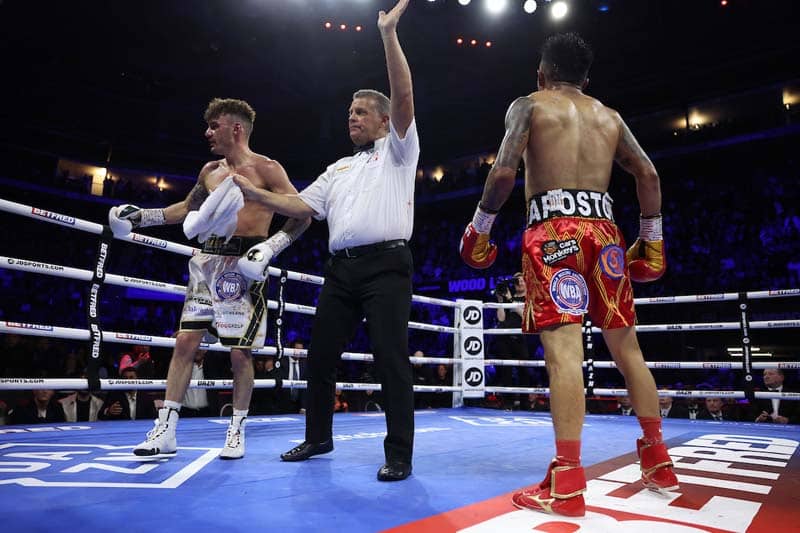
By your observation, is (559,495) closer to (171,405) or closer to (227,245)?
(171,405)

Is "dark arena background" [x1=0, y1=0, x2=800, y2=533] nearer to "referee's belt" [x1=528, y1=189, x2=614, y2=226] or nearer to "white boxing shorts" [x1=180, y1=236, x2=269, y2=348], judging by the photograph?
"white boxing shorts" [x1=180, y1=236, x2=269, y2=348]

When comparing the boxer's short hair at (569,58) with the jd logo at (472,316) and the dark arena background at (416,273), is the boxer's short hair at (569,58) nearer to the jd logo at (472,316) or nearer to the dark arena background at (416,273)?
the dark arena background at (416,273)

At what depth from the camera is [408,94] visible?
191 cm

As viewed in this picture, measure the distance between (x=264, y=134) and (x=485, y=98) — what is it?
24.1 feet

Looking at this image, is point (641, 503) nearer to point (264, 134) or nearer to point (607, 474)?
point (607, 474)

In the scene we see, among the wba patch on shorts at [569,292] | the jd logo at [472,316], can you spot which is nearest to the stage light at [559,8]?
the jd logo at [472,316]

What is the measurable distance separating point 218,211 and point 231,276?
1.18 feet

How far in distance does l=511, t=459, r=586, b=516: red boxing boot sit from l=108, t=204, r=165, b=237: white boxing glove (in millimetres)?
1832

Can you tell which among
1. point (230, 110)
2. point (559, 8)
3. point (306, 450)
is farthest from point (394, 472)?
point (559, 8)

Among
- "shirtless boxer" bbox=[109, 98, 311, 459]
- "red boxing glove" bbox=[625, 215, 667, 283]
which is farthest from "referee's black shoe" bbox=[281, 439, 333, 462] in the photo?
"red boxing glove" bbox=[625, 215, 667, 283]

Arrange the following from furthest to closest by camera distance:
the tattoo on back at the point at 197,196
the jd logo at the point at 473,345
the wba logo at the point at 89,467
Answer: the jd logo at the point at 473,345 → the tattoo on back at the point at 197,196 → the wba logo at the point at 89,467

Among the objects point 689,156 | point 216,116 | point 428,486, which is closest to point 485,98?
point 689,156

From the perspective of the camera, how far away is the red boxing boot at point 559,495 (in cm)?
139

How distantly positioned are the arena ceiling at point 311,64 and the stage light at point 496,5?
36cm
